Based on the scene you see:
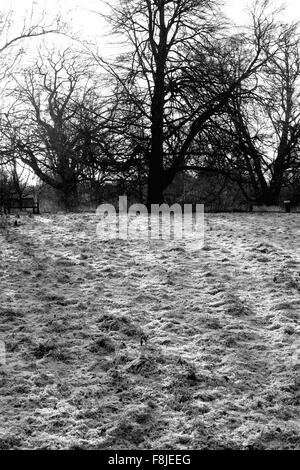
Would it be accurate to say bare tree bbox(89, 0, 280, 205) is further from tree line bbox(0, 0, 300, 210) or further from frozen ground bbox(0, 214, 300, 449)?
frozen ground bbox(0, 214, 300, 449)

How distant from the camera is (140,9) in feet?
50.2

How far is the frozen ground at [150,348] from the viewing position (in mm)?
3779

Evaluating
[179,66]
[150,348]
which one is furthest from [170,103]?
[150,348]

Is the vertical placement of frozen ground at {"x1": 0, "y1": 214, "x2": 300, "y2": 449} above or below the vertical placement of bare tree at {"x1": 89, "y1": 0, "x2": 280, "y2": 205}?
below

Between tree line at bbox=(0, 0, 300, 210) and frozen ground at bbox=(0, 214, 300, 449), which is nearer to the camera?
frozen ground at bbox=(0, 214, 300, 449)

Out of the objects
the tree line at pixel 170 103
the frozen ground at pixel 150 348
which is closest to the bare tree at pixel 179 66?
the tree line at pixel 170 103

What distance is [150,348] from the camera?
5055 millimetres

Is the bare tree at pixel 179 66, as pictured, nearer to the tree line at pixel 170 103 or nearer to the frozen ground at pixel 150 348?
the tree line at pixel 170 103

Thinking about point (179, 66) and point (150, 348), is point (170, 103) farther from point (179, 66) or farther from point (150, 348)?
point (150, 348)

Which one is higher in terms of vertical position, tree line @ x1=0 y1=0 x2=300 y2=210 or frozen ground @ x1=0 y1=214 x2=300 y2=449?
tree line @ x1=0 y1=0 x2=300 y2=210

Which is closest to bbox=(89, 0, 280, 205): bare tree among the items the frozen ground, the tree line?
the tree line

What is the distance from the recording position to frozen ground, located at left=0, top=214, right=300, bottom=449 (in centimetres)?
378
